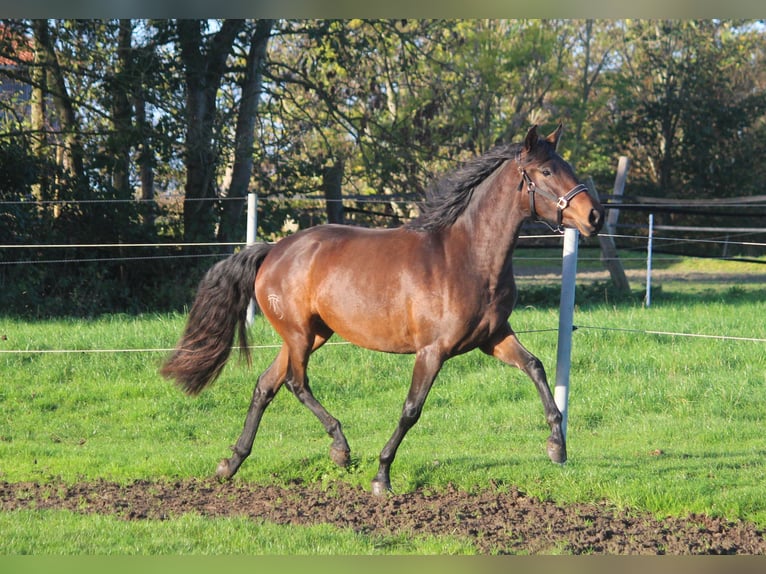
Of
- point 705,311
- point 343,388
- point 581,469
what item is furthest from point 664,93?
point 581,469

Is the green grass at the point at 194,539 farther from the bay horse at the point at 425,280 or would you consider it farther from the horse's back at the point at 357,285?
the horse's back at the point at 357,285

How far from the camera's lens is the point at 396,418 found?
8438 mm

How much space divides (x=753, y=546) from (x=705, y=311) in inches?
306

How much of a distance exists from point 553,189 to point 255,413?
8.99 feet

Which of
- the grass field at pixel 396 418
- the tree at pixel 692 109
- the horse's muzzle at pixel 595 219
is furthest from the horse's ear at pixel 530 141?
the tree at pixel 692 109

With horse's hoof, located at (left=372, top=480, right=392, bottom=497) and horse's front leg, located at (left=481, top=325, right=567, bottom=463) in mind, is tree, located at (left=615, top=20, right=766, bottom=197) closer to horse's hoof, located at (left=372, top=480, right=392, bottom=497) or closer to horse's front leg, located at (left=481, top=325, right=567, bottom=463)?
horse's front leg, located at (left=481, top=325, right=567, bottom=463)

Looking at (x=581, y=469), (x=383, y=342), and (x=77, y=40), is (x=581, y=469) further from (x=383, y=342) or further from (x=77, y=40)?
(x=77, y=40)

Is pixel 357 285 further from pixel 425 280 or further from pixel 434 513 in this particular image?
pixel 434 513

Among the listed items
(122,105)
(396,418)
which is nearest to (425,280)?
(396,418)

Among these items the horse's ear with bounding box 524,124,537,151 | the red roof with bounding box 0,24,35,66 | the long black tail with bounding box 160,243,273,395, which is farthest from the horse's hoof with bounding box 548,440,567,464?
the red roof with bounding box 0,24,35,66

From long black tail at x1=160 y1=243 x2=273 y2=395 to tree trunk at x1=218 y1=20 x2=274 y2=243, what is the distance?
763cm

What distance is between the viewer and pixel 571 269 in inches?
259

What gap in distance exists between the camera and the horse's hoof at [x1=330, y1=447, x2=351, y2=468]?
639 centimetres

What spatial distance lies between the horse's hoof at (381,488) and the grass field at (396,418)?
0.16 metres
